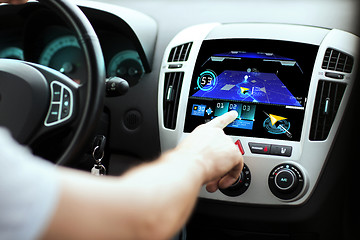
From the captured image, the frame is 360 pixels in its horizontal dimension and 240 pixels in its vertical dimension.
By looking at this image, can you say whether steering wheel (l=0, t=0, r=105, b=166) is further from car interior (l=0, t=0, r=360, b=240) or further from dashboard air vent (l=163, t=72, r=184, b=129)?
dashboard air vent (l=163, t=72, r=184, b=129)

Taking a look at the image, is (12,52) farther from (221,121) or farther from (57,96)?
(221,121)

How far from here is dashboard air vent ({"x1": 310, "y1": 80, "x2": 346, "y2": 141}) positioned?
1.27 m

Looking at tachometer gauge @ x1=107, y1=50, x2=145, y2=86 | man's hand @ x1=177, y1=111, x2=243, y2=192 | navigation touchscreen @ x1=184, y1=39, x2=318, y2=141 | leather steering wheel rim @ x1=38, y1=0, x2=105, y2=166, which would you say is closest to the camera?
man's hand @ x1=177, y1=111, x2=243, y2=192

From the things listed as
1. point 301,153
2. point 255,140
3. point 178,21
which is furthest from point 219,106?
point 178,21

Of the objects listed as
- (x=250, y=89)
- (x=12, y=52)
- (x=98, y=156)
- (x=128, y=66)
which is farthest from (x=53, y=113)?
(x=12, y=52)

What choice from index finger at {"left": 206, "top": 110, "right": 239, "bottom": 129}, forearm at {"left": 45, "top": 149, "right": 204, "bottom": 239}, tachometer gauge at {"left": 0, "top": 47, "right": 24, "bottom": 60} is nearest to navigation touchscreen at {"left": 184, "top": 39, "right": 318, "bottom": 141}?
index finger at {"left": 206, "top": 110, "right": 239, "bottom": 129}

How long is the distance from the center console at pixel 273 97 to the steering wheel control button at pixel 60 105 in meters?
0.47

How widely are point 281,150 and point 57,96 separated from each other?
0.65m

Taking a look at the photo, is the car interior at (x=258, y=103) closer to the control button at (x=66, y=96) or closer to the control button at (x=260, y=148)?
the control button at (x=260, y=148)

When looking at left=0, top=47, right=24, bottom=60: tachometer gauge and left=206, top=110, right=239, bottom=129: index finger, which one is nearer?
left=206, top=110, right=239, bottom=129: index finger

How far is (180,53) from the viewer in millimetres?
1442

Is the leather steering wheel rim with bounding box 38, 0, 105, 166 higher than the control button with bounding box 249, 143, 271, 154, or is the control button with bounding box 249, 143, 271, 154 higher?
the leather steering wheel rim with bounding box 38, 0, 105, 166

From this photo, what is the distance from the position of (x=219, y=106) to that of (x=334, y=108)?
0.33 m

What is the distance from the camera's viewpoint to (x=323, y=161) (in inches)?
50.6
